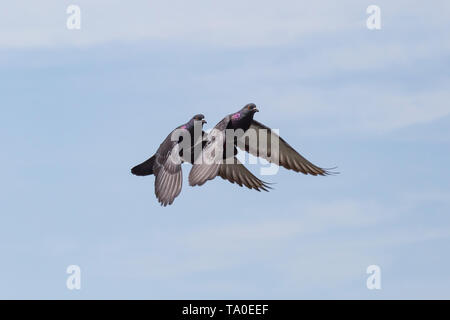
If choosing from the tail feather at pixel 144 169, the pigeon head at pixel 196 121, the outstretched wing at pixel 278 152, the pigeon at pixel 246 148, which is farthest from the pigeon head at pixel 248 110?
the tail feather at pixel 144 169

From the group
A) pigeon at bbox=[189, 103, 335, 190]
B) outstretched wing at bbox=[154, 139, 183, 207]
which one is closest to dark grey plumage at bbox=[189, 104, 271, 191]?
pigeon at bbox=[189, 103, 335, 190]

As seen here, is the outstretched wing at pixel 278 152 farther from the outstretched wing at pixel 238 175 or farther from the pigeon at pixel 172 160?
the pigeon at pixel 172 160

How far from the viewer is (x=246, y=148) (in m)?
31.4

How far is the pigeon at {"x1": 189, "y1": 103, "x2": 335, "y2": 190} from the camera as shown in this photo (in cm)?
2805

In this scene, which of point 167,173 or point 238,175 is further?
point 238,175

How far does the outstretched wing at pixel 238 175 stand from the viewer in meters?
31.7

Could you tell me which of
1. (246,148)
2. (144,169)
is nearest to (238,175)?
(246,148)

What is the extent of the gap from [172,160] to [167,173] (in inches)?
22.8

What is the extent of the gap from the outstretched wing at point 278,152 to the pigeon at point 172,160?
8.78 ft

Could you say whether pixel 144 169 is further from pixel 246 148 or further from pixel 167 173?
pixel 246 148

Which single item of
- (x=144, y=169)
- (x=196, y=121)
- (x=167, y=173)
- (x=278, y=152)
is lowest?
(x=167, y=173)

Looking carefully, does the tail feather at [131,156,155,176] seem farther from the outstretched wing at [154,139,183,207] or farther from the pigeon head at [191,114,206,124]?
the pigeon head at [191,114,206,124]

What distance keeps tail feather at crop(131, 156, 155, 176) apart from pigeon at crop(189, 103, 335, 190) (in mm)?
2410

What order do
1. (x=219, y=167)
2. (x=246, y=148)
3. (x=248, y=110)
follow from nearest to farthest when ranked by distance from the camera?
1. (x=219, y=167)
2. (x=248, y=110)
3. (x=246, y=148)
